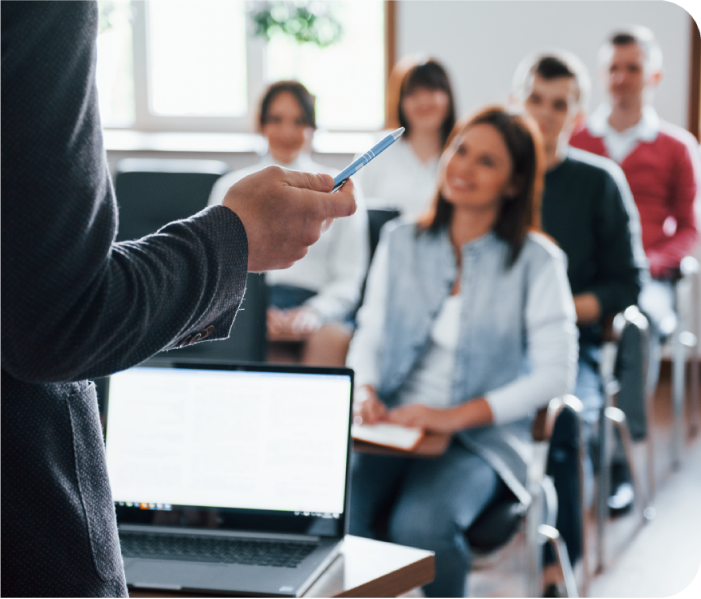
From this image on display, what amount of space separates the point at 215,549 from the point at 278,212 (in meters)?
0.55

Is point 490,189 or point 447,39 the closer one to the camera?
point 490,189

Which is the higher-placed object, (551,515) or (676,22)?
(676,22)

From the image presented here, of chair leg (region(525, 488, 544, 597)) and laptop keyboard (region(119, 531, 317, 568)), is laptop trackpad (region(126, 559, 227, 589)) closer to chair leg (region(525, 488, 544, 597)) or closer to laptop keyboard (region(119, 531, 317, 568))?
laptop keyboard (region(119, 531, 317, 568))

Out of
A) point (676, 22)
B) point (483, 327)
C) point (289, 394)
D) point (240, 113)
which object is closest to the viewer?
point (289, 394)

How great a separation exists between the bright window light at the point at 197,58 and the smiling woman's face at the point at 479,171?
326 centimetres

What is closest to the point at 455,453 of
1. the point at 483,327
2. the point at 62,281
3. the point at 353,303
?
the point at 483,327

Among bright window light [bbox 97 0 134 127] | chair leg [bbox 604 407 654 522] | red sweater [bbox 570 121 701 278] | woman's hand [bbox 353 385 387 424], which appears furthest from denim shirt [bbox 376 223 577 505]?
bright window light [bbox 97 0 134 127]

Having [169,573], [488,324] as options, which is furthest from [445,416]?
[169,573]

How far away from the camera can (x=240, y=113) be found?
5.26 metres

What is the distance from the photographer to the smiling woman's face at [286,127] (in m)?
3.36

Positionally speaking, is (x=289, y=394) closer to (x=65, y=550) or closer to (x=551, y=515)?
(x=65, y=550)

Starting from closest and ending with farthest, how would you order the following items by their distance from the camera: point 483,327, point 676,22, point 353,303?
point 483,327
point 353,303
point 676,22

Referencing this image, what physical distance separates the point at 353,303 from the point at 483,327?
44.7 inches

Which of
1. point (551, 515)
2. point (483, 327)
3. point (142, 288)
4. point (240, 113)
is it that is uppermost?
point (240, 113)
